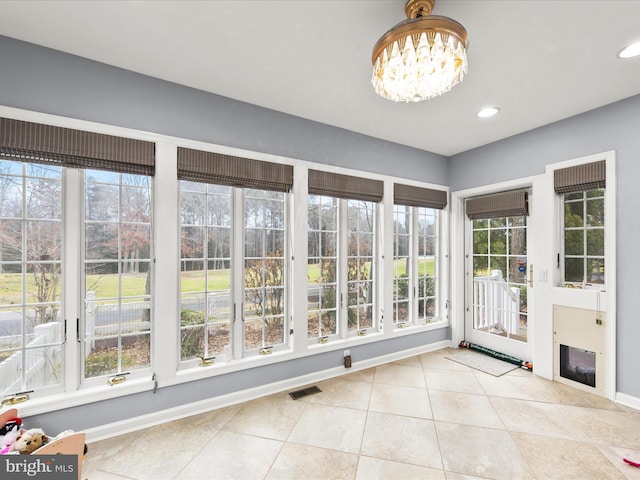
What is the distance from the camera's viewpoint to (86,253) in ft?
6.58

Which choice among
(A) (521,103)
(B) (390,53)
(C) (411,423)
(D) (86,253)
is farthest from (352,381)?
(A) (521,103)

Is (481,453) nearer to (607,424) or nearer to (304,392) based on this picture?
(607,424)

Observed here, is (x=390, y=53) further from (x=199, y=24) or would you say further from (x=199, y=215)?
(x=199, y=215)

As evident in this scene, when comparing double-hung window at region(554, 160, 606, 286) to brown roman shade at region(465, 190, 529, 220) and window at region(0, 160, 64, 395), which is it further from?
window at region(0, 160, 64, 395)

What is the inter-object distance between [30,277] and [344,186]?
2.66 metres

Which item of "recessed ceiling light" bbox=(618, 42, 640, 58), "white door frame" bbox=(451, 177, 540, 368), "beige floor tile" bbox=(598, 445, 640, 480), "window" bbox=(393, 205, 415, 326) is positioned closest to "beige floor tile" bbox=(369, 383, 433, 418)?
"window" bbox=(393, 205, 415, 326)

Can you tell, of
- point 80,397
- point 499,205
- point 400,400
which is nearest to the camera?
point 80,397

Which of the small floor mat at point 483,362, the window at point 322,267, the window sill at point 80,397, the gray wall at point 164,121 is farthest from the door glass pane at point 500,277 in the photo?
the window sill at point 80,397

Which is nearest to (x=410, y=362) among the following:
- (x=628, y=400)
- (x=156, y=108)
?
(x=628, y=400)

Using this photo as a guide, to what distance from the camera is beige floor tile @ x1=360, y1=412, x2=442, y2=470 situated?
180 cm

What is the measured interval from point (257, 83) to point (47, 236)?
189 centimetres

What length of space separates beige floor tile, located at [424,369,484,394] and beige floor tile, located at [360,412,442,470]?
0.67m

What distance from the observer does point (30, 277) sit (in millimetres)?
1848

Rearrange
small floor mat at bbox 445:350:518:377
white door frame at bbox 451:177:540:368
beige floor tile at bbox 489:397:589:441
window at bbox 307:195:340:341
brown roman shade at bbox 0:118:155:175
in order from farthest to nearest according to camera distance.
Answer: white door frame at bbox 451:177:540:368 → small floor mat at bbox 445:350:518:377 → window at bbox 307:195:340:341 → beige floor tile at bbox 489:397:589:441 → brown roman shade at bbox 0:118:155:175
